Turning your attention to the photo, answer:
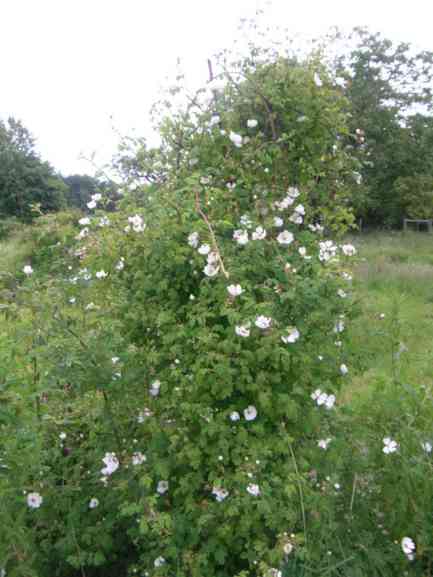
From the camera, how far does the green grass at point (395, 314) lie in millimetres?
2494

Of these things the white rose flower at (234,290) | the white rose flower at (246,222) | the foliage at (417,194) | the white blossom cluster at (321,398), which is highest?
the white rose flower at (246,222)

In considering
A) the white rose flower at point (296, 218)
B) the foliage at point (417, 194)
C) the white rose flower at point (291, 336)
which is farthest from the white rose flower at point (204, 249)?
the foliage at point (417, 194)

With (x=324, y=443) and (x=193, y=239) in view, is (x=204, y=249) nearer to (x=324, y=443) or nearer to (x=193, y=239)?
(x=193, y=239)

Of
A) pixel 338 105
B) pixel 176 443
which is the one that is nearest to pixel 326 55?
pixel 338 105

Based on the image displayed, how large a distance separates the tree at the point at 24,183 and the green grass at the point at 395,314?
13.8m

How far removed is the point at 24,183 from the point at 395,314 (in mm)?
21047

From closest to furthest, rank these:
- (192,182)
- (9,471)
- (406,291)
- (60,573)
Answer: (9,471) < (192,182) < (60,573) < (406,291)

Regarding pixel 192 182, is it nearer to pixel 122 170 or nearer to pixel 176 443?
pixel 122 170

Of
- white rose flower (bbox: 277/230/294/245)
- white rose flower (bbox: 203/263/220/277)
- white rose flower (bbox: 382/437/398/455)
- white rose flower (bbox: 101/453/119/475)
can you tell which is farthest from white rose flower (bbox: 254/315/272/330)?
white rose flower (bbox: 382/437/398/455)

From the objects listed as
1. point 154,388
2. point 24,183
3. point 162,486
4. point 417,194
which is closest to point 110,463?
point 162,486

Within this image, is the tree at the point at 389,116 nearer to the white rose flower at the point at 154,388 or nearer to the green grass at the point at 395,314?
the green grass at the point at 395,314

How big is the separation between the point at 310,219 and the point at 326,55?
71cm

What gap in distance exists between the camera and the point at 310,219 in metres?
2.45

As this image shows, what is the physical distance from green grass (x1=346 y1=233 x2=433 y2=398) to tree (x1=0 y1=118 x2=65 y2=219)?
13.8 m
